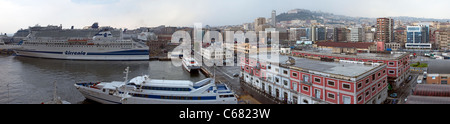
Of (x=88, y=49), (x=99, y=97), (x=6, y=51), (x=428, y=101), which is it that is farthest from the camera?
(x=6, y=51)

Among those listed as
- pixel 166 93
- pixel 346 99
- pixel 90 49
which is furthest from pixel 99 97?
pixel 90 49

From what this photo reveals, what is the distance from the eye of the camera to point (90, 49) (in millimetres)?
18000

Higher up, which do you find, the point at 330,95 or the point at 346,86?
the point at 346,86

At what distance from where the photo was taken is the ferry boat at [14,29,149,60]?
1770cm

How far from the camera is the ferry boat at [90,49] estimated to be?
17703 mm

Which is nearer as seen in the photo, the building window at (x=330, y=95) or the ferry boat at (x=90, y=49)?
the building window at (x=330, y=95)

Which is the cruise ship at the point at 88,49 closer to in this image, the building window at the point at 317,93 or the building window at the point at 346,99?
the building window at the point at 317,93

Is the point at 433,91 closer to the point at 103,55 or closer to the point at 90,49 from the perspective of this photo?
the point at 103,55

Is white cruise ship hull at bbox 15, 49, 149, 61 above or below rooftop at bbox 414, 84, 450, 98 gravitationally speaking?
above

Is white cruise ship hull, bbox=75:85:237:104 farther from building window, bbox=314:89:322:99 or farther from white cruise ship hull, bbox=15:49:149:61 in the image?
white cruise ship hull, bbox=15:49:149:61

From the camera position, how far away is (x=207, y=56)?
53.1ft

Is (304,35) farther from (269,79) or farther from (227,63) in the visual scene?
(269,79)

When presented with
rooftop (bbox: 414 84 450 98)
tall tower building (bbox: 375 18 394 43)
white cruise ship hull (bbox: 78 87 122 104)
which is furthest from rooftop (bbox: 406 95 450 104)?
tall tower building (bbox: 375 18 394 43)

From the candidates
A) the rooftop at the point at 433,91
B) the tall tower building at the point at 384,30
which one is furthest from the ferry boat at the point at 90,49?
the tall tower building at the point at 384,30
